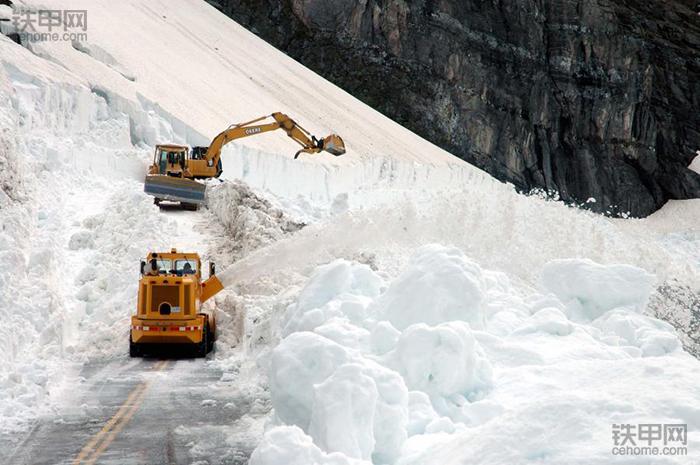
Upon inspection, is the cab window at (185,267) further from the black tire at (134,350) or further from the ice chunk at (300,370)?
the ice chunk at (300,370)

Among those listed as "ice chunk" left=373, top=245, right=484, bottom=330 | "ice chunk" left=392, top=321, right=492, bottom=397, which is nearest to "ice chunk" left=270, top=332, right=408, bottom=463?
"ice chunk" left=392, top=321, right=492, bottom=397

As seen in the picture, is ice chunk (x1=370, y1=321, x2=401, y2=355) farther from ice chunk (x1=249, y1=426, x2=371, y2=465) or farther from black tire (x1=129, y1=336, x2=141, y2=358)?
black tire (x1=129, y1=336, x2=141, y2=358)

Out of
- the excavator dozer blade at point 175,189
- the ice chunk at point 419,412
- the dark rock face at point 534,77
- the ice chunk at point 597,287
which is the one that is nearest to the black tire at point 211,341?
the ice chunk at point 597,287

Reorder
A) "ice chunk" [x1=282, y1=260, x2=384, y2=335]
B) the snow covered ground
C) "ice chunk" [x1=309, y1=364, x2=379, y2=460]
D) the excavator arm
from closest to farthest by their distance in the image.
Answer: "ice chunk" [x1=309, y1=364, x2=379, y2=460], the snow covered ground, "ice chunk" [x1=282, y1=260, x2=384, y2=335], the excavator arm

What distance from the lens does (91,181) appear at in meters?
27.4

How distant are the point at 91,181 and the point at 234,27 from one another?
32.4 meters

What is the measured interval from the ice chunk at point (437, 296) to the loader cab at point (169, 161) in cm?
1967

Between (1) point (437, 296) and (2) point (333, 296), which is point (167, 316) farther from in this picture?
(1) point (437, 296)

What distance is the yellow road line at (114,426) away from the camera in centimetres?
988

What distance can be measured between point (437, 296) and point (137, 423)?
155 inches

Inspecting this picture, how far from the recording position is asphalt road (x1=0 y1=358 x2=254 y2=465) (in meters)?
9.86

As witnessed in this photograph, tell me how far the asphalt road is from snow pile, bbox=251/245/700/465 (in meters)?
1.29

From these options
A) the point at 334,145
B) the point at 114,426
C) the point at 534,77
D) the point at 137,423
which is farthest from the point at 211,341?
the point at 534,77

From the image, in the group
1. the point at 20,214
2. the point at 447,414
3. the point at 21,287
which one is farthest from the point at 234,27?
the point at 447,414
